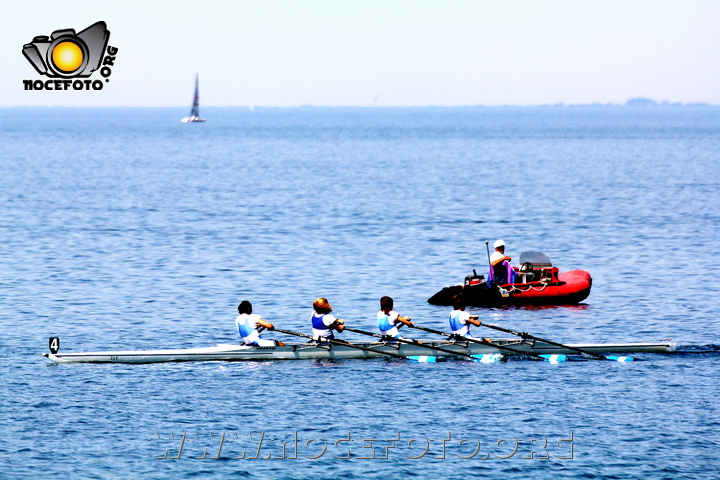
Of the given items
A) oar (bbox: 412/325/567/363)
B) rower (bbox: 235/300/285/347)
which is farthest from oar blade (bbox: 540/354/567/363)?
rower (bbox: 235/300/285/347)

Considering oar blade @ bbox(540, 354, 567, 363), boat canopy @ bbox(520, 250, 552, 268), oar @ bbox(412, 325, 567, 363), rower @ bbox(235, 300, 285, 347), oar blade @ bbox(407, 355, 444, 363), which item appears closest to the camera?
rower @ bbox(235, 300, 285, 347)

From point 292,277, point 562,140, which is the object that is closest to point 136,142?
point 562,140

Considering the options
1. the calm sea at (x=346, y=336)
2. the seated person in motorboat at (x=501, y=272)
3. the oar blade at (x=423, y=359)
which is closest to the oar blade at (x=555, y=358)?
the calm sea at (x=346, y=336)

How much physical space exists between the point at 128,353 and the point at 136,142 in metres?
172

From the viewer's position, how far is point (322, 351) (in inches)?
1082

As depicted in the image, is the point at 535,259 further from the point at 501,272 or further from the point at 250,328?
the point at 250,328

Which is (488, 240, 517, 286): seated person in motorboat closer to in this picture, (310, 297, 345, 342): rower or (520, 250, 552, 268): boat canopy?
(520, 250, 552, 268): boat canopy

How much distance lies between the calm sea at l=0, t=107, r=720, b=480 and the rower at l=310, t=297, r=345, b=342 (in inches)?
32.9

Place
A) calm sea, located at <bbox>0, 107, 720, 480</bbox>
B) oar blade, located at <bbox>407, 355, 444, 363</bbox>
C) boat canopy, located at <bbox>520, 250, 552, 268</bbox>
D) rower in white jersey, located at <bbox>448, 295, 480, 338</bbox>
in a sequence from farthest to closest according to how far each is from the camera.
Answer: boat canopy, located at <bbox>520, 250, 552, 268</bbox>, rower in white jersey, located at <bbox>448, 295, 480, 338</bbox>, oar blade, located at <bbox>407, 355, 444, 363</bbox>, calm sea, located at <bbox>0, 107, 720, 480</bbox>

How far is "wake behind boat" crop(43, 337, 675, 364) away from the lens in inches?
1059

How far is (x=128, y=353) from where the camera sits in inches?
1061

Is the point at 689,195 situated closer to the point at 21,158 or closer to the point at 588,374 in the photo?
the point at 588,374

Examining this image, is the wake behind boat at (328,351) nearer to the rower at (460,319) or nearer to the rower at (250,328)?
the rower at (250,328)

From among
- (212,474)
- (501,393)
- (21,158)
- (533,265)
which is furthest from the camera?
(21,158)
